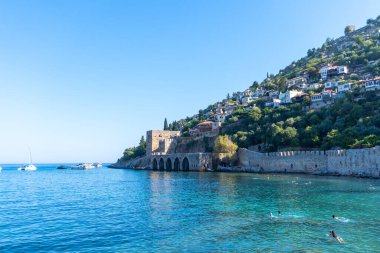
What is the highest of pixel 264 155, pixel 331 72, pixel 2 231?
pixel 331 72

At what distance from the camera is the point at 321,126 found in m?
49.0

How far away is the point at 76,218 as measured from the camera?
18.0m

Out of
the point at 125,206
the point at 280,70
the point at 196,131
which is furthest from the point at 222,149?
the point at 280,70

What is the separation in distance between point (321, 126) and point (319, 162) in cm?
866

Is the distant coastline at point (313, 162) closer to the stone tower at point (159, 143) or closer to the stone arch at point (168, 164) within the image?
the stone arch at point (168, 164)

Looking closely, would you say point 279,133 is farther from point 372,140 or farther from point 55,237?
point 55,237

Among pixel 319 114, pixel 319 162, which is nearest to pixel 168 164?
pixel 319 114

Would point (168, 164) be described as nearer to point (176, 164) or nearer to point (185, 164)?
point (176, 164)

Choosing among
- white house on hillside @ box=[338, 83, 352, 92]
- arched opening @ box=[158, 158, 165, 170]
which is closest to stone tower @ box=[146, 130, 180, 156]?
arched opening @ box=[158, 158, 165, 170]

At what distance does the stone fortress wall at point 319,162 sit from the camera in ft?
→ 116

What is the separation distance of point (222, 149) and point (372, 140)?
1067 inches

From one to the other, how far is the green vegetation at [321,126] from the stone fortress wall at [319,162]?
84.6 inches

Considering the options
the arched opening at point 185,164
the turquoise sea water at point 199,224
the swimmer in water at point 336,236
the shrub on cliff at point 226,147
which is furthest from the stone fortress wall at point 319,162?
the swimmer in water at point 336,236

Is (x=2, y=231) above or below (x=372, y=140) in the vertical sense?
below
